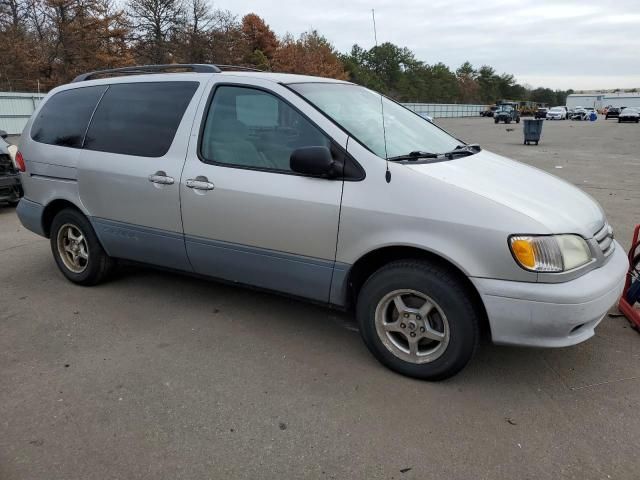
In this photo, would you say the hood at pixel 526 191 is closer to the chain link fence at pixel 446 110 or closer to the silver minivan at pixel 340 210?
the silver minivan at pixel 340 210

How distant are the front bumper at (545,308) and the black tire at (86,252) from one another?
3273 millimetres

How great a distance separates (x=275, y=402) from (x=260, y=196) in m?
1.30

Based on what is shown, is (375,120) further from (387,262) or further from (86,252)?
(86,252)

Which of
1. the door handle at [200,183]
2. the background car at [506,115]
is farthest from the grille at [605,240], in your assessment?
the background car at [506,115]

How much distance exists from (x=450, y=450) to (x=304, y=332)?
1534mm

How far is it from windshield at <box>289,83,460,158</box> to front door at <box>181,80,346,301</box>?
0.17 metres

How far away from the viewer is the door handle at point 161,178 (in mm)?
3775

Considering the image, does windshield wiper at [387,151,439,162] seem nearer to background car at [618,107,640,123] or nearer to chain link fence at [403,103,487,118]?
background car at [618,107,640,123]

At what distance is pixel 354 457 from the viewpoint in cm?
248

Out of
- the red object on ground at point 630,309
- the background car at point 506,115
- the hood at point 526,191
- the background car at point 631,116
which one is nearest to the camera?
the hood at point 526,191

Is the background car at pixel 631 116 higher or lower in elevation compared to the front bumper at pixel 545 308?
higher

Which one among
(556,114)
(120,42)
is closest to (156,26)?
(120,42)

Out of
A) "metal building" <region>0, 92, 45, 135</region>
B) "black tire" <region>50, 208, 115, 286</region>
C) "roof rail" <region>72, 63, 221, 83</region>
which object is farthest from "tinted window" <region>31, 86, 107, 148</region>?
"metal building" <region>0, 92, 45, 135</region>

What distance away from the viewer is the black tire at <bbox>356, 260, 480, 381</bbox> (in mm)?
2893
